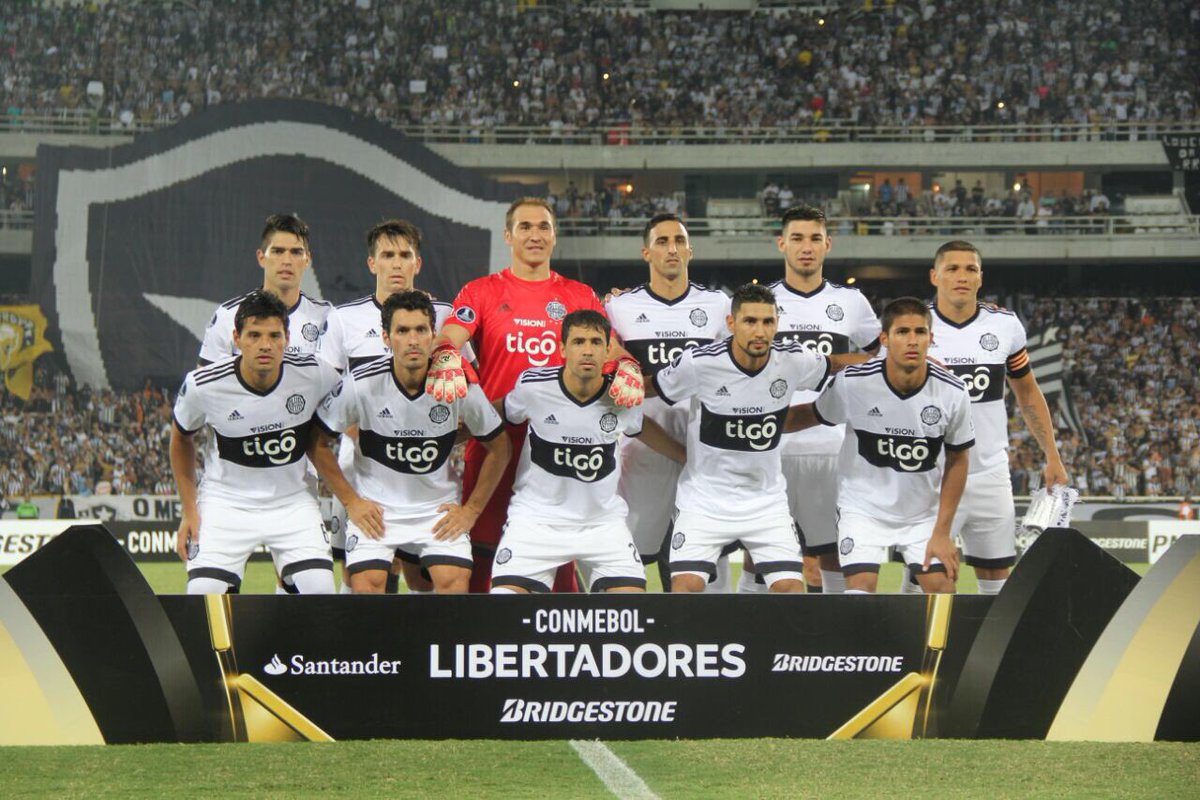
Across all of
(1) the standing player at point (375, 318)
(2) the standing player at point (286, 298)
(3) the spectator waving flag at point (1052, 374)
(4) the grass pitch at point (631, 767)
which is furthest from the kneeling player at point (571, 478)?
(3) the spectator waving flag at point (1052, 374)

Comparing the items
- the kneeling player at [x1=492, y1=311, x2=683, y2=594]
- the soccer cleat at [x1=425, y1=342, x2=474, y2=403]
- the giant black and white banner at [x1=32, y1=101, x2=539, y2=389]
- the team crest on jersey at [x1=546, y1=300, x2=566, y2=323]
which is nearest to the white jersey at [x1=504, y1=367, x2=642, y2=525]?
the kneeling player at [x1=492, y1=311, x2=683, y2=594]

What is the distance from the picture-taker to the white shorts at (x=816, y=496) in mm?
7367

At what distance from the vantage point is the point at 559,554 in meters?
6.10

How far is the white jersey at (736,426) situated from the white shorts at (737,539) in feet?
0.15

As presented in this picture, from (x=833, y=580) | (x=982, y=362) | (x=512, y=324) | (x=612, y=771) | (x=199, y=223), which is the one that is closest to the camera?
(x=612, y=771)

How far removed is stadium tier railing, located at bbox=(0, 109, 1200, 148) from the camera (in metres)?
28.6

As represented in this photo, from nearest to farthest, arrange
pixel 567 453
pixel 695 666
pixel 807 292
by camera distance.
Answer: pixel 695 666 < pixel 567 453 < pixel 807 292

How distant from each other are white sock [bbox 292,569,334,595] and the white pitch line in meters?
1.37

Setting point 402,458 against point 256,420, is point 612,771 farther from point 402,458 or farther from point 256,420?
point 256,420

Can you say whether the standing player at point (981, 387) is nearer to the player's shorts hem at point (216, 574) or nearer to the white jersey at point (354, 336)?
the white jersey at point (354, 336)

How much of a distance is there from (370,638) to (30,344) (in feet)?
65.7

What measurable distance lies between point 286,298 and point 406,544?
1.59 metres

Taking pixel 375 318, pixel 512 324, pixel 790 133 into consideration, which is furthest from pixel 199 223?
pixel 512 324

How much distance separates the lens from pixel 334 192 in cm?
2106
